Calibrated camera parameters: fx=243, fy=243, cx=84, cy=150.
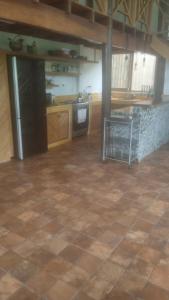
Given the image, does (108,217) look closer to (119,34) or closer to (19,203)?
(19,203)

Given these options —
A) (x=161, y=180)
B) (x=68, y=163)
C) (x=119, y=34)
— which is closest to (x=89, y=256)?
(x=161, y=180)

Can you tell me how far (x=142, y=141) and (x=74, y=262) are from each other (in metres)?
2.87

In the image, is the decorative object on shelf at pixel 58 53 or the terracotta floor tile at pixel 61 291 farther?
the decorative object on shelf at pixel 58 53

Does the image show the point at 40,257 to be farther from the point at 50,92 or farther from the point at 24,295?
the point at 50,92

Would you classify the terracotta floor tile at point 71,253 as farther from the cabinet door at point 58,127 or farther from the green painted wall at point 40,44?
the green painted wall at point 40,44

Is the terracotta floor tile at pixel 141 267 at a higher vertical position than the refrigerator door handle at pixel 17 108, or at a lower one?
lower

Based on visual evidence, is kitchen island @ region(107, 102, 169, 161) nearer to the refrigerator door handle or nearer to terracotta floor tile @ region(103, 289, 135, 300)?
the refrigerator door handle

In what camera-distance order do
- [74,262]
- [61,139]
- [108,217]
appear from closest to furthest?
[74,262]
[108,217]
[61,139]

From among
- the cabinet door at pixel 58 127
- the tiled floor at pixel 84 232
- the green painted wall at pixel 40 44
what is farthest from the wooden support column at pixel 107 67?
the green painted wall at pixel 40 44

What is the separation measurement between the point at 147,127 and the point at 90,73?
317cm

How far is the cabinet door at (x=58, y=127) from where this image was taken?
17.0 ft

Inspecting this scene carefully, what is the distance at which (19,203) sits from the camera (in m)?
3.02

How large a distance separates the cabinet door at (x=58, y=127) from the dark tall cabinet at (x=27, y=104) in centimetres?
34

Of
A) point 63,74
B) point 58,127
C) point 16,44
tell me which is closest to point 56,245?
point 58,127
